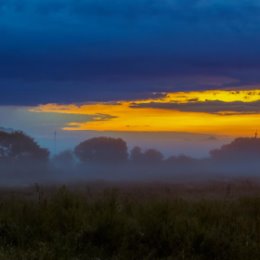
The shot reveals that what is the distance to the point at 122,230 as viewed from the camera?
11.0m

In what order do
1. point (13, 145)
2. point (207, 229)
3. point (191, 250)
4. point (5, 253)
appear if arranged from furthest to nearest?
point (13, 145)
point (207, 229)
point (191, 250)
point (5, 253)

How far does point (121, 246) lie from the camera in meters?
10.5

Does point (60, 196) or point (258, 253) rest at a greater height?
point (60, 196)

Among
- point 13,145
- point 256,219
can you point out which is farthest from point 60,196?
point 13,145

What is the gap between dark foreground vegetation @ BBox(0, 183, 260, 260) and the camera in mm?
10219

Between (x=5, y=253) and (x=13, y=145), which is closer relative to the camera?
(x=5, y=253)

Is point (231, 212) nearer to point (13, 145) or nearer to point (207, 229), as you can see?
point (207, 229)

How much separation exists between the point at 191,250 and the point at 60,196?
12.2ft

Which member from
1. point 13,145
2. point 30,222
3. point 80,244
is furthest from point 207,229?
point 13,145

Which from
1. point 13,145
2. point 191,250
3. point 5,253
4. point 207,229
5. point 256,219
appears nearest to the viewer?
point 5,253

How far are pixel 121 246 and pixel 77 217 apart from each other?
5.01ft

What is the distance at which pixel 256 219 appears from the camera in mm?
12398

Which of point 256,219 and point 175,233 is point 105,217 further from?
point 256,219

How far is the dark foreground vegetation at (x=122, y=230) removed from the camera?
33.5 feet
